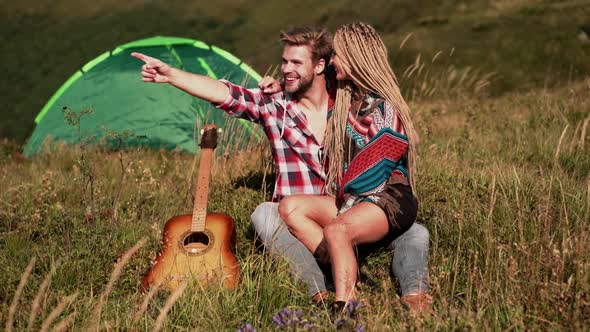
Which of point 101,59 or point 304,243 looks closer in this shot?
point 304,243

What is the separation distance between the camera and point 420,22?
21.0 metres

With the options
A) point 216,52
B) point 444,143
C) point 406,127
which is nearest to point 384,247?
point 406,127

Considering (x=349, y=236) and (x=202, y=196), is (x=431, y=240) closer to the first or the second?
(x=349, y=236)

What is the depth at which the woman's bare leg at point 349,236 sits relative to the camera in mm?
3328

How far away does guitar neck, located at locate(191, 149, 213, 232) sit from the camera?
4122 mm

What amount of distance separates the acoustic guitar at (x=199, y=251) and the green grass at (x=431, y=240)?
0.09m

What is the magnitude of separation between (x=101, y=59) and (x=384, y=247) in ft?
17.6

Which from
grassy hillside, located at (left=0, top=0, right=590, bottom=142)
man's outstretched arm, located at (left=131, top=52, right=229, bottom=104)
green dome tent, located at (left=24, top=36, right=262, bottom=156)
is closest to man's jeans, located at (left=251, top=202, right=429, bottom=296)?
man's outstretched arm, located at (left=131, top=52, right=229, bottom=104)

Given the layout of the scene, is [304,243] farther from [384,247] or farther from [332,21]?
[332,21]

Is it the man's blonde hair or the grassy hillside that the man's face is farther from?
the grassy hillside

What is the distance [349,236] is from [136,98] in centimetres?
533

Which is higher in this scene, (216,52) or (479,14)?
(216,52)

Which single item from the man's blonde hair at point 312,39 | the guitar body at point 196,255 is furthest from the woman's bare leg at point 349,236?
the man's blonde hair at point 312,39

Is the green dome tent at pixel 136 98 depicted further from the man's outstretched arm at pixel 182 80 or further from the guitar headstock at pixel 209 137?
the man's outstretched arm at pixel 182 80
